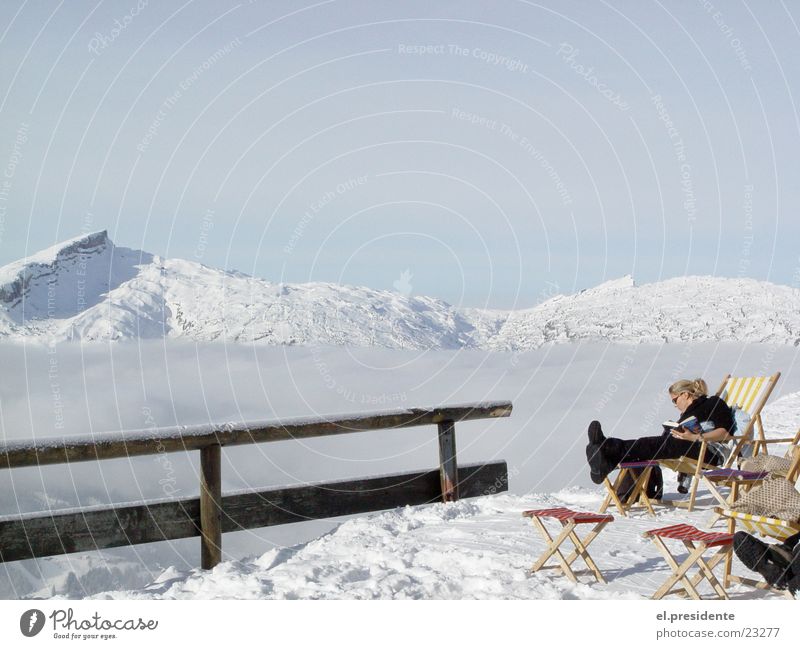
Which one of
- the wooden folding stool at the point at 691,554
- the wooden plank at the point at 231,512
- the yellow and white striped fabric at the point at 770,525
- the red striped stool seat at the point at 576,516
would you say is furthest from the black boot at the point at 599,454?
the wooden folding stool at the point at 691,554

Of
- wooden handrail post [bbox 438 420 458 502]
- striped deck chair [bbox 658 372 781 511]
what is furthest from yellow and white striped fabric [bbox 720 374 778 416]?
wooden handrail post [bbox 438 420 458 502]

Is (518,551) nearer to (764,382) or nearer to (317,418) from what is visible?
(317,418)

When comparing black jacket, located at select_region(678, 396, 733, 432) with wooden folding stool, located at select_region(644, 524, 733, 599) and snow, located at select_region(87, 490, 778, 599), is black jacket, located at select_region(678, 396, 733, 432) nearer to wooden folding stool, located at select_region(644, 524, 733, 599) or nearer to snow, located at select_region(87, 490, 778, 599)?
snow, located at select_region(87, 490, 778, 599)

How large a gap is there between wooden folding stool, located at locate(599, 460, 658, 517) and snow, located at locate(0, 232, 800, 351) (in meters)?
2.36

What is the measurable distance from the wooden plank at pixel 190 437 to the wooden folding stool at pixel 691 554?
2.61 metres

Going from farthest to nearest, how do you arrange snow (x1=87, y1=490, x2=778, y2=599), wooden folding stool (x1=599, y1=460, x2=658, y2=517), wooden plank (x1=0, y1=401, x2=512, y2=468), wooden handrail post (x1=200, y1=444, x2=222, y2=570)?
1. wooden folding stool (x1=599, y1=460, x2=658, y2=517)
2. wooden handrail post (x1=200, y1=444, x2=222, y2=570)
3. wooden plank (x1=0, y1=401, x2=512, y2=468)
4. snow (x1=87, y1=490, x2=778, y2=599)

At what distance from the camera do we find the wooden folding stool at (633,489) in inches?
255

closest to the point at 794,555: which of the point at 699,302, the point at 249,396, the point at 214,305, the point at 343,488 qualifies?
the point at 343,488

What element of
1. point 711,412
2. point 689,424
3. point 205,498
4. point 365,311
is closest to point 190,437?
point 205,498

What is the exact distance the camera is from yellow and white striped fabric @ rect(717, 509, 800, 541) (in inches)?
172

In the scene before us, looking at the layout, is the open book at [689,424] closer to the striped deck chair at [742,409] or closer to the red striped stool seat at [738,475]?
the striped deck chair at [742,409]
